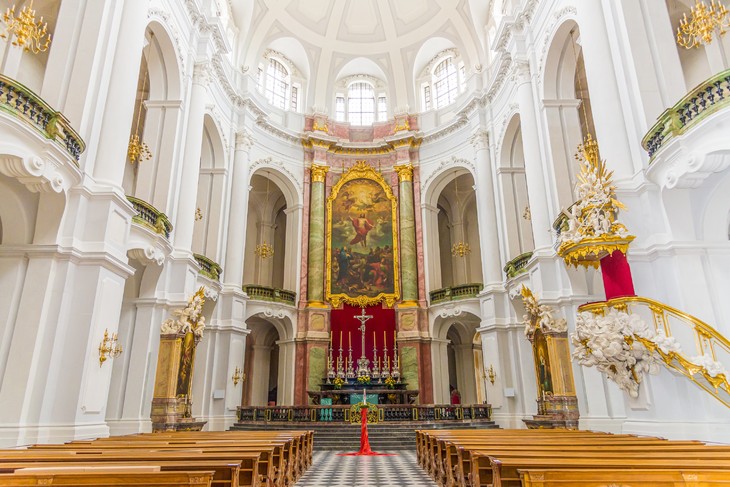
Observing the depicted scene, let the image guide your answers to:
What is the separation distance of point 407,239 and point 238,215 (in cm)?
710

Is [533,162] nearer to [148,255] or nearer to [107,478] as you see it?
[148,255]

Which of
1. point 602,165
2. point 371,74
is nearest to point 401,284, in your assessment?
point 371,74

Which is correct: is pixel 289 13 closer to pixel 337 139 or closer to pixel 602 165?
pixel 337 139

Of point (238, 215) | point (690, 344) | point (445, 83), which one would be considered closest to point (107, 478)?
point (690, 344)

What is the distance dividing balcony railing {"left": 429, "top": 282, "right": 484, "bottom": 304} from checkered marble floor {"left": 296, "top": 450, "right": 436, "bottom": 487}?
8.59 m

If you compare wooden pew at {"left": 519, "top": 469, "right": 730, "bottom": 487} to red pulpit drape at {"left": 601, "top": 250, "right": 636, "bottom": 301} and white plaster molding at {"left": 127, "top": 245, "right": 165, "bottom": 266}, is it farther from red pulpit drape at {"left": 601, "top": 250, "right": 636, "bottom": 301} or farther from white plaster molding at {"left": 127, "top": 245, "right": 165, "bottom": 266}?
white plaster molding at {"left": 127, "top": 245, "right": 165, "bottom": 266}

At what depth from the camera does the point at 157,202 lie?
41.3 feet

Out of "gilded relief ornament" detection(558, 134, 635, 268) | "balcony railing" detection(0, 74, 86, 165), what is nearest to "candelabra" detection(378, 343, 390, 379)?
"gilded relief ornament" detection(558, 134, 635, 268)

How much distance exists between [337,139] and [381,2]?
Answer: 6.49m

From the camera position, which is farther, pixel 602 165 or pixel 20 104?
pixel 602 165

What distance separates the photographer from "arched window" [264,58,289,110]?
22.3m

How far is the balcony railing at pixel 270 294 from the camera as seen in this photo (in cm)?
1870

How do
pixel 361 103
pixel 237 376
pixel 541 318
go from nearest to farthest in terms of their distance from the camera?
pixel 541 318
pixel 237 376
pixel 361 103

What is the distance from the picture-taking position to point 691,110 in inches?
288
